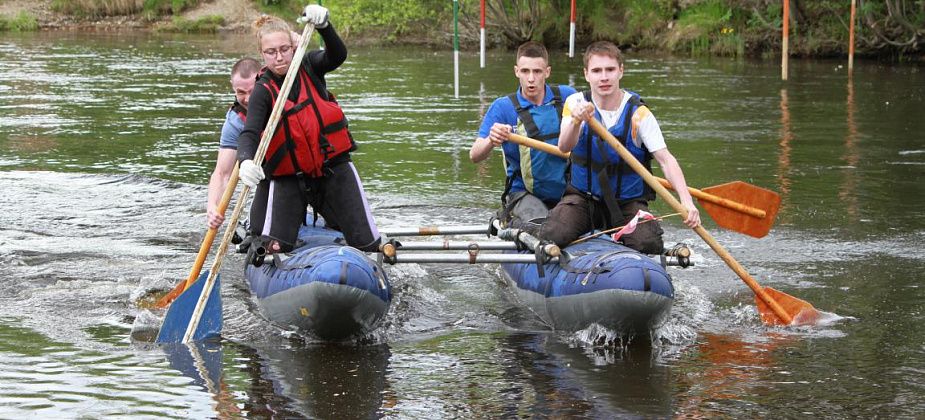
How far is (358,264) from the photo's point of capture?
5.95 metres

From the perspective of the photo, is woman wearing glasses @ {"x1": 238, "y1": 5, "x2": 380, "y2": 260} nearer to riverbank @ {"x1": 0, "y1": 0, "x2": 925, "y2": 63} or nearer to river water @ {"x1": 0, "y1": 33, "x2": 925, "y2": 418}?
river water @ {"x1": 0, "y1": 33, "x2": 925, "y2": 418}

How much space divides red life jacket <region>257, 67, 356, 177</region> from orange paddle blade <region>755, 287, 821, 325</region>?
8.02 ft

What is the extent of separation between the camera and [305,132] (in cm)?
636

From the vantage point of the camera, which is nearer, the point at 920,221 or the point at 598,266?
the point at 598,266

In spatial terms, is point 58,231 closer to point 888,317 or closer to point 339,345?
point 339,345

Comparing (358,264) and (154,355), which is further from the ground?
(358,264)

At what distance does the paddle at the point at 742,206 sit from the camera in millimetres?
6977

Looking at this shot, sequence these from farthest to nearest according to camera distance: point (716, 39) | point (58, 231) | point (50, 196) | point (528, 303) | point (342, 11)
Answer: point (342, 11), point (716, 39), point (50, 196), point (58, 231), point (528, 303)

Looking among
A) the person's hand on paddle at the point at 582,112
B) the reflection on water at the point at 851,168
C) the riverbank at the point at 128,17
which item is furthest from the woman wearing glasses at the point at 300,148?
the riverbank at the point at 128,17

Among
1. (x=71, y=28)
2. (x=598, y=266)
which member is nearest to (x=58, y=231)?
(x=598, y=266)

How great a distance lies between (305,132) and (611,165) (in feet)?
5.39

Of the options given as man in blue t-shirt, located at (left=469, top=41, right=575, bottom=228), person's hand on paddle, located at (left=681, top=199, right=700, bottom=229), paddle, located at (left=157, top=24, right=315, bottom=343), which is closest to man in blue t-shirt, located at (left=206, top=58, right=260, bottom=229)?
paddle, located at (left=157, top=24, right=315, bottom=343)

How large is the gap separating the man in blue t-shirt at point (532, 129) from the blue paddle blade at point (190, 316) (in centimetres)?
167

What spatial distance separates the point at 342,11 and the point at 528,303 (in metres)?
24.8
